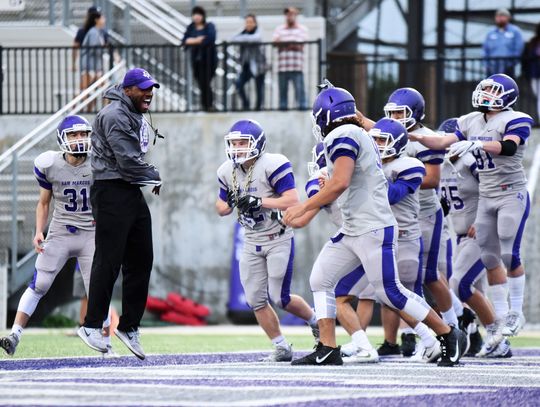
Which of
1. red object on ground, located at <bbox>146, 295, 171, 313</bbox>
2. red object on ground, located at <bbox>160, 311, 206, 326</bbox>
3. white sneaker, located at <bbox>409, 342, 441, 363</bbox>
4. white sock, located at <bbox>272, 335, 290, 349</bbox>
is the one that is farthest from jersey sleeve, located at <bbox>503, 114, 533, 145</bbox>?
red object on ground, located at <bbox>146, 295, 171, 313</bbox>

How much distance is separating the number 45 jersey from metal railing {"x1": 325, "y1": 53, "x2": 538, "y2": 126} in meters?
8.52

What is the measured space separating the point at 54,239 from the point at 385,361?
2890 millimetres

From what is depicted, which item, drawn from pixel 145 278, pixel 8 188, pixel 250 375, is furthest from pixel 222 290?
pixel 250 375

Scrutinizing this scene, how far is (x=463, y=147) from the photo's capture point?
1109 cm

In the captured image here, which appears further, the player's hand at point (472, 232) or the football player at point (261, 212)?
the player's hand at point (472, 232)

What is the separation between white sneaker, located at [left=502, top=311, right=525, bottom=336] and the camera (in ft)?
37.9

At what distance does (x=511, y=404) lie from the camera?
728cm

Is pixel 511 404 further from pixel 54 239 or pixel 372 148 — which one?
pixel 54 239

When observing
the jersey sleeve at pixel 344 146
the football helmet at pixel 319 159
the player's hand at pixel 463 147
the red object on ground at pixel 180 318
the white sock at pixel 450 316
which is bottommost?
the red object on ground at pixel 180 318

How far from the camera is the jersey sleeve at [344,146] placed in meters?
9.37

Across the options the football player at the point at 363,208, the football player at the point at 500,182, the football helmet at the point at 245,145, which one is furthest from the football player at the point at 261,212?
the football player at the point at 500,182

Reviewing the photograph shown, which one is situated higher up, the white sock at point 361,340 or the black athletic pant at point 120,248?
the black athletic pant at point 120,248

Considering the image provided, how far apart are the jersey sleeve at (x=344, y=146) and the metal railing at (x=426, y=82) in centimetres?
1034

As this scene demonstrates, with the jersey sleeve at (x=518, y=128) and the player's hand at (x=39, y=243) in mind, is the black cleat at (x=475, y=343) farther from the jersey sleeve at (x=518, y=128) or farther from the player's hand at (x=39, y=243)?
the player's hand at (x=39, y=243)
